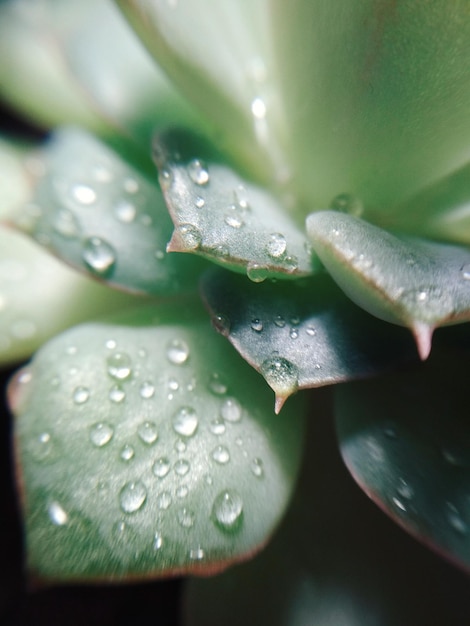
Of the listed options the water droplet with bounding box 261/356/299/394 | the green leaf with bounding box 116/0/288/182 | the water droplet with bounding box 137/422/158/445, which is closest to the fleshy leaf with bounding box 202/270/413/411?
the water droplet with bounding box 261/356/299/394

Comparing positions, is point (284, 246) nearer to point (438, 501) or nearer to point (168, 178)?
point (168, 178)

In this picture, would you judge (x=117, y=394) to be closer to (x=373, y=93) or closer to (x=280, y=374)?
(x=280, y=374)

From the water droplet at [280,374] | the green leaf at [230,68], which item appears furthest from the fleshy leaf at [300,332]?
the green leaf at [230,68]

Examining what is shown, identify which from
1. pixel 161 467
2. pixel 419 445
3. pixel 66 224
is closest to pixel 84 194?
pixel 66 224

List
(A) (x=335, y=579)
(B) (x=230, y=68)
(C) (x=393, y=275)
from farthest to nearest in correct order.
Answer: (B) (x=230, y=68) < (A) (x=335, y=579) < (C) (x=393, y=275)

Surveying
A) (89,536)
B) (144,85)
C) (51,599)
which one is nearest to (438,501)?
(89,536)

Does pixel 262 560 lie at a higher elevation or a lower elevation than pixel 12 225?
lower
